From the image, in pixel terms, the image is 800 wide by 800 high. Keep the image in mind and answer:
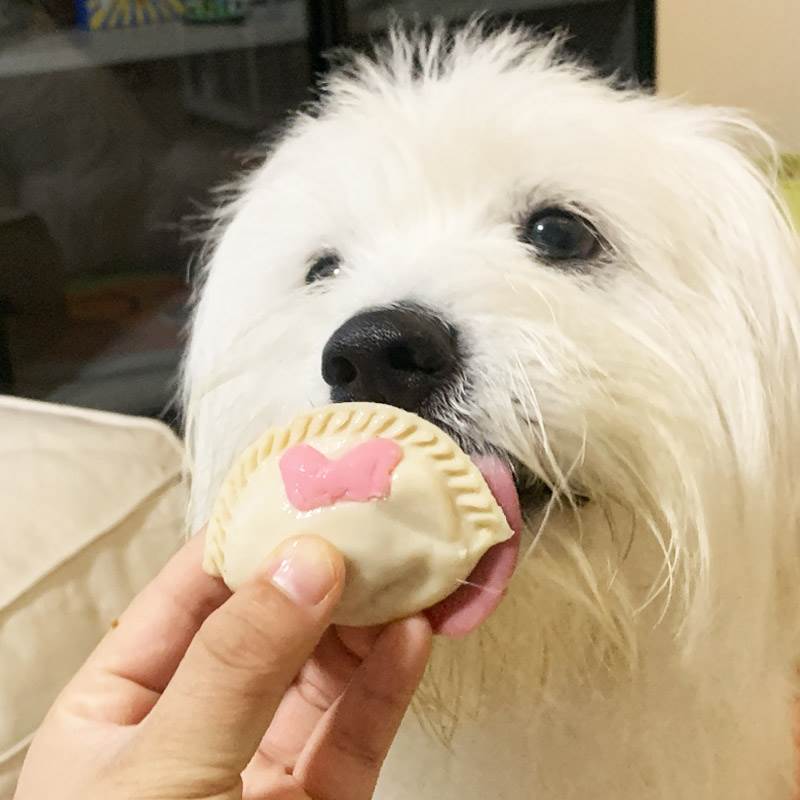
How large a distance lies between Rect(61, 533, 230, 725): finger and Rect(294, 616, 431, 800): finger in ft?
0.34

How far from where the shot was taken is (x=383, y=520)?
1.75 feet

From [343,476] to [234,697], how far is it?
126 mm

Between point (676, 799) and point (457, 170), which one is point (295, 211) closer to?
point (457, 170)

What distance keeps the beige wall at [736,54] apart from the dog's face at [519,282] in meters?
1.13

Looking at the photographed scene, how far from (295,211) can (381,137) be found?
11cm

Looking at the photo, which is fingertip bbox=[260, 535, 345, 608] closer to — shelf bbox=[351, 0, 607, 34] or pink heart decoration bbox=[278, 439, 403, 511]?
pink heart decoration bbox=[278, 439, 403, 511]

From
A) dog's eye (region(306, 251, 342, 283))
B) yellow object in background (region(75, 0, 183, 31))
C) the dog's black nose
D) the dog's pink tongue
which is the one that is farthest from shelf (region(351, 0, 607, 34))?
the dog's pink tongue

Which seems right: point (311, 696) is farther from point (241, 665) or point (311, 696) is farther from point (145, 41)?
point (145, 41)

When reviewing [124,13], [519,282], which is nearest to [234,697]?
[519,282]

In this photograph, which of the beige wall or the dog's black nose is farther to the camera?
the beige wall

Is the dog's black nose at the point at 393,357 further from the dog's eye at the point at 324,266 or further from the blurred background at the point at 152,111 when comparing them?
the blurred background at the point at 152,111

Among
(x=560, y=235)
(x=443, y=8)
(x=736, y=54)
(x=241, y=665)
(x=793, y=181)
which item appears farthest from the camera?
(x=736, y=54)

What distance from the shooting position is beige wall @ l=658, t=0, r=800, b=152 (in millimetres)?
1878

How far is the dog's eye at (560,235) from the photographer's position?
0.77m
